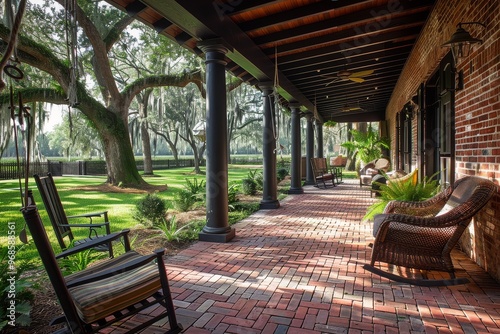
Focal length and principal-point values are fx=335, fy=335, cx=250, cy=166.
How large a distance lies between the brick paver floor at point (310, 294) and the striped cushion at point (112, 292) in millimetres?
414

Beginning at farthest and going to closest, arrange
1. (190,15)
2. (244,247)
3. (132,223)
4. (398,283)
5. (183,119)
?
(183,119)
(132,223)
(244,247)
(190,15)
(398,283)

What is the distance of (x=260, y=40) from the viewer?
4.98 metres

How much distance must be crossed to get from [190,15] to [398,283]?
3139mm

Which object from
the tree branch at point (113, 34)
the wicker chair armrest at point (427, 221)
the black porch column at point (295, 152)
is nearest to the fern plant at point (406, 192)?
the wicker chair armrest at point (427, 221)

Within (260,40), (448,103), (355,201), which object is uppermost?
(260,40)

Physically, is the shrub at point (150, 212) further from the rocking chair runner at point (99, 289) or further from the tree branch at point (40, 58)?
the tree branch at point (40, 58)

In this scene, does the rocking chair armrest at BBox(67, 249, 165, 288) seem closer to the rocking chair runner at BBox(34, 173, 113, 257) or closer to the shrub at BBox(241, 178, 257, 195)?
the rocking chair runner at BBox(34, 173, 113, 257)

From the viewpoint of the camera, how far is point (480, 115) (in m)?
3.11

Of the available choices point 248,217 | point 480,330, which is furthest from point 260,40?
point 480,330

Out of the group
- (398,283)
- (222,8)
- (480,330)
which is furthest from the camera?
(222,8)

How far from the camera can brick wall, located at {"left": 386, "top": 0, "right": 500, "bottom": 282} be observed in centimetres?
280

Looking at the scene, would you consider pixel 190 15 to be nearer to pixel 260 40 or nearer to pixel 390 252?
pixel 260 40

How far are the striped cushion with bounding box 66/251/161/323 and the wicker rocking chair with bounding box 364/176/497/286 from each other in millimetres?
2034

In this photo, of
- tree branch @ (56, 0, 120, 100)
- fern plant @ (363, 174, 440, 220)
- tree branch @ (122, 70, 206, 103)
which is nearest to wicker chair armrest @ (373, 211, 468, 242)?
fern plant @ (363, 174, 440, 220)
